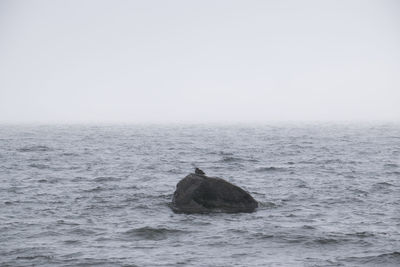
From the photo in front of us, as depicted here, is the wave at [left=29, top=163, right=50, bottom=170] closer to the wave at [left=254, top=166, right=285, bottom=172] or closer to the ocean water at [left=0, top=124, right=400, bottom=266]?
the ocean water at [left=0, top=124, right=400, bottom=266]

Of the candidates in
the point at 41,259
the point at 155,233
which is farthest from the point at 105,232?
the point at 41,259

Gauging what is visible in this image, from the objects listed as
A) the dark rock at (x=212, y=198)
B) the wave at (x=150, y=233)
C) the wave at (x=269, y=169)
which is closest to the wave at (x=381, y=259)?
the wave at (x=150, y=233)

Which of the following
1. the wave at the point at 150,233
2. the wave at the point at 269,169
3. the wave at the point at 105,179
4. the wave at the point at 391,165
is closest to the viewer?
the wave at the point at 150,233

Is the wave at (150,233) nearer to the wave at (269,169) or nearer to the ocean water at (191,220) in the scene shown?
the ocean water at (191,220)

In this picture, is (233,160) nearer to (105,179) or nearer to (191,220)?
(105,179)

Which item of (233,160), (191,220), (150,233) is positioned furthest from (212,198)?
(233,160)

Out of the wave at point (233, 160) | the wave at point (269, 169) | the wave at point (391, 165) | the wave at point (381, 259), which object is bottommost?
the wave at point (381, 259)

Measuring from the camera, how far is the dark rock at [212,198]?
21.7 metres

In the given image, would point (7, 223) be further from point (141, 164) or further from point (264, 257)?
point (141, 164)

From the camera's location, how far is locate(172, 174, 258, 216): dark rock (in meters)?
21.7

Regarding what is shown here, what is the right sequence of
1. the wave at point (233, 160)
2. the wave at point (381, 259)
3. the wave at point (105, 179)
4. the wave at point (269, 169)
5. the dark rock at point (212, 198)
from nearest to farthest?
the wave at point (381, 259) → the dark rock at point (212, 198) → the wave at point (105, 179) → the wave at point (269, 169) → the wave at point (233, 160)

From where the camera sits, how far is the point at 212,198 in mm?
21891

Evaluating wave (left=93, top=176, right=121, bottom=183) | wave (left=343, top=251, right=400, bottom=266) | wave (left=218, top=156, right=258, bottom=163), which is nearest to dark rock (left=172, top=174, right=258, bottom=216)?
wave (left=343, top=251, right=400, bottom=266)

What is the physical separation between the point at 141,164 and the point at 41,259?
2631 cm
